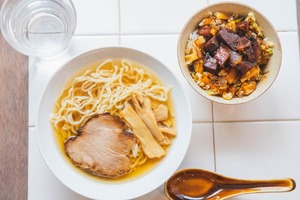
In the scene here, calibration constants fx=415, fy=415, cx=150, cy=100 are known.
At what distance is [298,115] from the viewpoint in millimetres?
1256

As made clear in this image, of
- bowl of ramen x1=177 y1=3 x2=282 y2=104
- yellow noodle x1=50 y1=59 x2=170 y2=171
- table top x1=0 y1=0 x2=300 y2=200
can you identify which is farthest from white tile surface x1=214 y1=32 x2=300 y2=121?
yellow noodle x1=50 y1=59 x2=170 y2=171

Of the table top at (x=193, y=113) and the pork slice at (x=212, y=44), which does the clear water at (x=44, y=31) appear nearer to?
the table top at (x=193, y=113)

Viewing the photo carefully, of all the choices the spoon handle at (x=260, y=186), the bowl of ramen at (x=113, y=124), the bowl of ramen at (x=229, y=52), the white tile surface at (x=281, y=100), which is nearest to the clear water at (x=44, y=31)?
the bowl of ramen at (x=113, y=124)

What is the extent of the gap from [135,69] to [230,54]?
27 cm

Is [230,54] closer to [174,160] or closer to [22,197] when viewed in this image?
[174,160]

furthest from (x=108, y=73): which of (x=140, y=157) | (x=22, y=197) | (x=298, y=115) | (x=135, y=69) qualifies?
(x=298, y=115)

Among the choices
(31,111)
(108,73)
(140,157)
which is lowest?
(140,157)

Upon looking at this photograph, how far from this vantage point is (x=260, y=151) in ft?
4.08

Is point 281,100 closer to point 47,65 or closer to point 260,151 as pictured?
point 260,151

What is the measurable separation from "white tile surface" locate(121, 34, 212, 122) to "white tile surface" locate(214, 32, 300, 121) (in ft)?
0.13

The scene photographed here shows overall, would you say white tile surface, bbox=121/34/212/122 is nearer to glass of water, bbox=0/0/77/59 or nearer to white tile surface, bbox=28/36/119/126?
white tile surface, bbox=28/36/119/126

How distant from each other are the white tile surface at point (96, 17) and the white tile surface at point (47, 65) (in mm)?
22

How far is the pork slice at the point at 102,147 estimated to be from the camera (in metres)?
1.13

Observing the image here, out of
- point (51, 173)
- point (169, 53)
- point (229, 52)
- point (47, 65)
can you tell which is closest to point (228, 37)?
point (229, 52)
